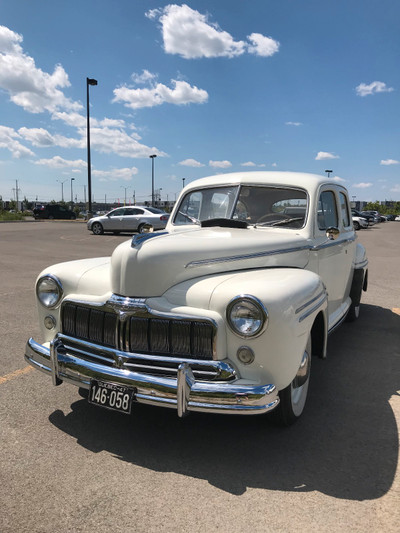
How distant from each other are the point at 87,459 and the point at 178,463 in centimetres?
56

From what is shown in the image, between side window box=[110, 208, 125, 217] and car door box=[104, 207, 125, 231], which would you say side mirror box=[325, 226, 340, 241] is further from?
side window box=[110, 208, 125, 217]

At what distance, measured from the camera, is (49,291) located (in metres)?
3.37

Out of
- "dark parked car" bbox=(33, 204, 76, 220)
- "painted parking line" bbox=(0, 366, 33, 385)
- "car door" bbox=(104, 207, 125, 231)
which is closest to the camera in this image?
"painted parking line" bbox=(0, 366, 33, 385)

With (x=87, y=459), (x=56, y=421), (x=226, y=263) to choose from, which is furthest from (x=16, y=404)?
(x=226, y=263)

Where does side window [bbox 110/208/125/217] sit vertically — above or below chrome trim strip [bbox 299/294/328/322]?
above

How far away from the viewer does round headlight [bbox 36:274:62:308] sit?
131 inches

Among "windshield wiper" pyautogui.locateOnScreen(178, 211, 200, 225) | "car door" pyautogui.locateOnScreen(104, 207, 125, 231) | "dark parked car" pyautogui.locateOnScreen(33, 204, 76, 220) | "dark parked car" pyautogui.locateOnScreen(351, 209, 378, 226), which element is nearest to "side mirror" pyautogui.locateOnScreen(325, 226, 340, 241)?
"windshield wiper" pyautogui.locateOnScreen(178, 211, 200, 225)

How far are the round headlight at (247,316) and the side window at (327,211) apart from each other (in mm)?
1891

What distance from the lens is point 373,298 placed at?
7.41 m

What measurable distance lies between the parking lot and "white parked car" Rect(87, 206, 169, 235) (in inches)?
662

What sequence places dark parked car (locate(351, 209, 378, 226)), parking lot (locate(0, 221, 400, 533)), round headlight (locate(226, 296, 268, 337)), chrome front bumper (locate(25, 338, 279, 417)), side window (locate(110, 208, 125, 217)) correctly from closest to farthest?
parking lot (locate(0, 221, 400, 533)), chrome front bumper (locate(25, 338, 279, 417)), round headlight (locate(226, 296, 268, 337)), side window (locate(110, 208, 125, 217)), dark parked car (locate(351, 209, 378, 226))

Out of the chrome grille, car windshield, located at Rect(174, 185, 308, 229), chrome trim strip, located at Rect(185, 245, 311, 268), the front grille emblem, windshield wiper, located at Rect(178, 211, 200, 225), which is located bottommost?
the front grille emblem

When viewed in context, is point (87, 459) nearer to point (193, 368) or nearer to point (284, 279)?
point (193, 368)

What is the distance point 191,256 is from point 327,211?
82.5 inches
